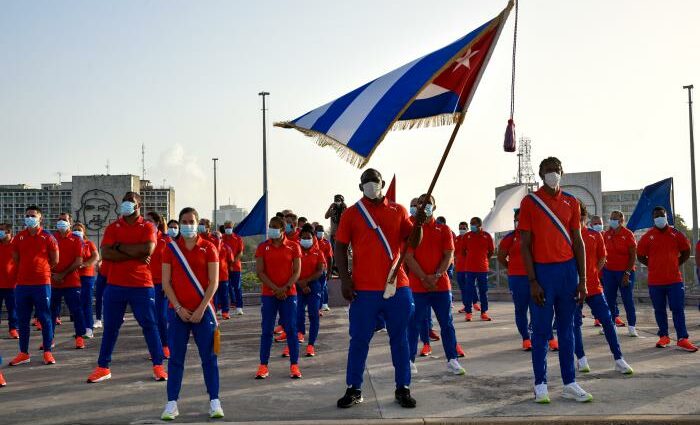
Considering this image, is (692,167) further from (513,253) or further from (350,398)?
(350,398)

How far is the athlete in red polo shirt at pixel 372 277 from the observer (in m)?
6.74

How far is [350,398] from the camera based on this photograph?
675 cm

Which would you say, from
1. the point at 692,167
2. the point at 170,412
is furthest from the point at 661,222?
the point at 692,167

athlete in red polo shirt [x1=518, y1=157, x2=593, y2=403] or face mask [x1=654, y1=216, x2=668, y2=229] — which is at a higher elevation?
face mask [x1=654, y1=216, x2=668, y2=229]

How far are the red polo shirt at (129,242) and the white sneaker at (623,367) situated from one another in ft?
18.3

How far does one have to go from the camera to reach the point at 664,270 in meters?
10.6

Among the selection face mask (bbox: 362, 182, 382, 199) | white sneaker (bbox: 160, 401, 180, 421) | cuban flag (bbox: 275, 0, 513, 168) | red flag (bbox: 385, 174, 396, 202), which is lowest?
white sneaker (bbox: 160, 401, 180, 421)

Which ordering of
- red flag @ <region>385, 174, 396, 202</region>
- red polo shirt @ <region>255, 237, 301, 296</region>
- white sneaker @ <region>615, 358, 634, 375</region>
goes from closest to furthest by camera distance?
white sneaker @ <region>615, 358, 634, 375</region>
red polo shirt @ <region>255, 237, 301, 296</region>
red flag @ <region>385, 174, 396, 202</region>

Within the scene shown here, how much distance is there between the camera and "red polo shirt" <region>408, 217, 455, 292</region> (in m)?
8.84

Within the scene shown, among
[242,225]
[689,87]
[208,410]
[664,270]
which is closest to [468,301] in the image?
[664,270]

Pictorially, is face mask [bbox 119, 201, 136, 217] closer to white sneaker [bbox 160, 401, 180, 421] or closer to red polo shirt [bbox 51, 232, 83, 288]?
white sneaker [bbox 160, 401, 180, 421]

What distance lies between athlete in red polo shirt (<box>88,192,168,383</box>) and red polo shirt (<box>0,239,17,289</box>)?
13.8ft

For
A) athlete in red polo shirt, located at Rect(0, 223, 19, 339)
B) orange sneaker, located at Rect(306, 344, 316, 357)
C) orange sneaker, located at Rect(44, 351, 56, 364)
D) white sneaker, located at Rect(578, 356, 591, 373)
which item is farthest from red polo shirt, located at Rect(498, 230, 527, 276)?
athlete in red polo shirt, located at Rect(0, 223, 19, 339)

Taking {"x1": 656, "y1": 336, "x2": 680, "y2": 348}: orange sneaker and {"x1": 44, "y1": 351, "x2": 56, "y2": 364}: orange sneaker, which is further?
{"x1": 656, "y1": 336, "x2": 680, "y2": 348}: orange sneaker
